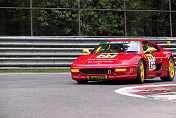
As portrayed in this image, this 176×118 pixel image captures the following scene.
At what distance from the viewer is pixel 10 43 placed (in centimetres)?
1878

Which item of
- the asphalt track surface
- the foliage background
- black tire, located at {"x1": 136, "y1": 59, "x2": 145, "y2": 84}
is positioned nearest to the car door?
black tire, located at {"x1": 136, "y1": 59, "x2": 145, "y2": 84}

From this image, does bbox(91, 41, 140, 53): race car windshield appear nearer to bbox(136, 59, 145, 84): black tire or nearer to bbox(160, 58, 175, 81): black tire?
bbox(136, 59, 145, 84): black tire

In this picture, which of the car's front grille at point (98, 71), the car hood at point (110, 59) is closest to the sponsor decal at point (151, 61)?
the car hood at point (110, 59)

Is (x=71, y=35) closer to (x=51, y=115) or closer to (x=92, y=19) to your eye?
(x=92, y=19)

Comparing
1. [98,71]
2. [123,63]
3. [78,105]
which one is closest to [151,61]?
[123,63]

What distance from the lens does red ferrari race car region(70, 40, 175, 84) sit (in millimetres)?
12680

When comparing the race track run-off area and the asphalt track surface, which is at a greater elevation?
the asphalt track surface

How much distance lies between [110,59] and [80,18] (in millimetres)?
6213

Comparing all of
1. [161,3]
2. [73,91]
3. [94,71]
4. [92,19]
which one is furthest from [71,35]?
[73,91]

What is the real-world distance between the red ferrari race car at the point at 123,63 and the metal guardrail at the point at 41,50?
426cm

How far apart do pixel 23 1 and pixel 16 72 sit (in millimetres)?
2714

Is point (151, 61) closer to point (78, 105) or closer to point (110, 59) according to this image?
point (110, 59)

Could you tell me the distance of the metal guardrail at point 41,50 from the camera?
1850 cm

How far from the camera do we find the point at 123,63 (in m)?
12.7
